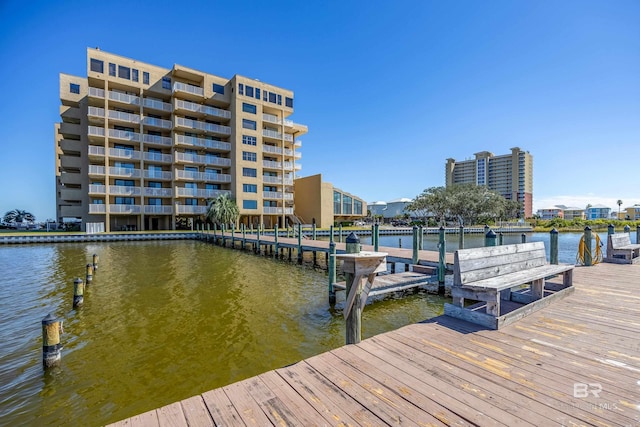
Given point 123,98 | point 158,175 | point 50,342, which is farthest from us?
point 158,175

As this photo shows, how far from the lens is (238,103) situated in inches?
1597

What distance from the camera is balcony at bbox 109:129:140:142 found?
35.8 meters

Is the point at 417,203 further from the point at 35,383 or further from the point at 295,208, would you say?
the point at 35,383

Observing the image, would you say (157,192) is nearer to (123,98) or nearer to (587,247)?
(123,98)

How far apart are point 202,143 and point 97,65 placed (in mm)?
13782

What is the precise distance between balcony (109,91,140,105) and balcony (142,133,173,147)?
398 cm

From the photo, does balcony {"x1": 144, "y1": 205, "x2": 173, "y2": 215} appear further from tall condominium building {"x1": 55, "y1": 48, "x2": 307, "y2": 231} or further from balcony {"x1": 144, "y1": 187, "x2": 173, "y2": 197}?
balcony {"x1": 144, "y1": 187, "x2": 173, "y2": 197}

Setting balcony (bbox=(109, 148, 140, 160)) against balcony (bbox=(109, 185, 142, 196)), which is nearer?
balcony (bbox=(109, 185, 142, 196))

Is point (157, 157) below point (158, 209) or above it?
above

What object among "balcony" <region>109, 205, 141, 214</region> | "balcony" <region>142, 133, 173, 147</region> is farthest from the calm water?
"balcony" <region>142, 133, 173, 147</region>

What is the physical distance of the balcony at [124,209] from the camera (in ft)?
116

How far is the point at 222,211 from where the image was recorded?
35531mm

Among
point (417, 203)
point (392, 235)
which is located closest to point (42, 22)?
point (392, 235)

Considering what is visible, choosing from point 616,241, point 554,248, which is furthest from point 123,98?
point 616,241
